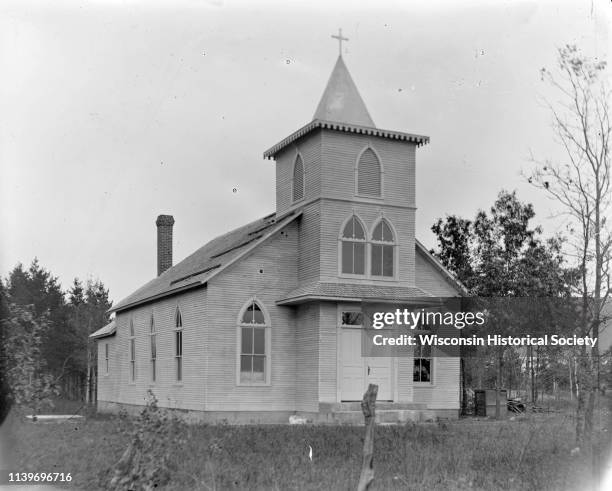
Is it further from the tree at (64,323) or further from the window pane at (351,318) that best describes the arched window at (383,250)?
the tree at (64,323)

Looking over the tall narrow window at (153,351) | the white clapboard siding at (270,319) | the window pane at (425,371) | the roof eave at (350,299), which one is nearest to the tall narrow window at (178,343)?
the white clapboard siding at (270,319)

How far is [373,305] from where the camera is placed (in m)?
26.1

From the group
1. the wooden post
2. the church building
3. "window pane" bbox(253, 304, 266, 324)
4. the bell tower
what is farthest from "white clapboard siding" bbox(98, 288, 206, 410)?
the wooden post

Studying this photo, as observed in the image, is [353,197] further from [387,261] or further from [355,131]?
[387,261]

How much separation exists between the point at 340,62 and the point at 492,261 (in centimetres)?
988

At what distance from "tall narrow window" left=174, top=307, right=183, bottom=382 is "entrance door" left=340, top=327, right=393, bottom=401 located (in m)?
5.74

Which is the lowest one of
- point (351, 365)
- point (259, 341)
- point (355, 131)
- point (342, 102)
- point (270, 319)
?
point (351, 365)

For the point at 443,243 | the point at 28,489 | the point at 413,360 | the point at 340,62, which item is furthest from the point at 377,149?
the point at 28,489

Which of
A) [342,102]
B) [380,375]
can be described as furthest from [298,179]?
[380,375]

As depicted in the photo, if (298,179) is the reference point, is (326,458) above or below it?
below

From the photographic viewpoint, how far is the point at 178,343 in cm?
2827

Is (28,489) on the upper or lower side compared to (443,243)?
lower

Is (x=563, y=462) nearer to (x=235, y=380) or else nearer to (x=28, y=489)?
(x=28, y=489)

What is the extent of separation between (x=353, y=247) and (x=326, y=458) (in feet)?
38.7
